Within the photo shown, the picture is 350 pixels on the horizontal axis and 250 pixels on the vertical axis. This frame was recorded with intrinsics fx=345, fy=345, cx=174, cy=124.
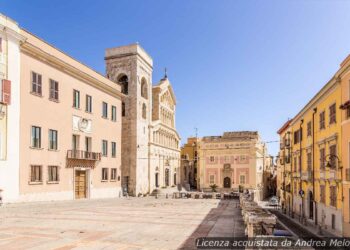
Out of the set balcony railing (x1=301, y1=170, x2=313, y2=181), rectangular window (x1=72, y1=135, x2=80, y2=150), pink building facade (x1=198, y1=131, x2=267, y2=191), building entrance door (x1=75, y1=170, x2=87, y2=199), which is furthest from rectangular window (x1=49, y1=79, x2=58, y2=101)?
pink building facade (x1=198, y1=131, x2=267, y2=191)

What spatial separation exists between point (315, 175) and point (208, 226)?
1532 centimetres

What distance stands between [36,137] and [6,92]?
4.76 m

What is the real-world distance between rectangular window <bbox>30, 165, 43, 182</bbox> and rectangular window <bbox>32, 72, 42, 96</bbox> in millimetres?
5939

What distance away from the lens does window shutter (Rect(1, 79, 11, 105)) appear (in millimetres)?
24141

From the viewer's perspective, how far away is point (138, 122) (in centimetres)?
4822

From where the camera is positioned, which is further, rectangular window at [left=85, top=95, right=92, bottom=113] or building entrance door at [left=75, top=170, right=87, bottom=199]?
rectangular window at [left=85, top=95, right=92, bottom=113]

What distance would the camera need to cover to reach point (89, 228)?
47.7 feet

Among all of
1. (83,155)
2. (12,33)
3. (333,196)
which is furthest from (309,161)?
(12,33)

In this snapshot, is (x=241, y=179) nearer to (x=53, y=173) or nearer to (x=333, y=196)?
(x=53, y=173)

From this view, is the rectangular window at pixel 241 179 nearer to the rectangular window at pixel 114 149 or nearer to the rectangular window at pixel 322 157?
the rectangular window at pixel 114 149

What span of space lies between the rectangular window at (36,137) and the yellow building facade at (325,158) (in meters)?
21.4

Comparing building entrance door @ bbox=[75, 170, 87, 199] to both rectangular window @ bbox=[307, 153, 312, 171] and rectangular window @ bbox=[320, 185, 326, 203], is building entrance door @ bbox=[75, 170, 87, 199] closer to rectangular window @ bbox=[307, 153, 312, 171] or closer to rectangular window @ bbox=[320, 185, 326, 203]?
rectangular window @ bbox=[307, 153, 312, 171]

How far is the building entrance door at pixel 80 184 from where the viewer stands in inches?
1309

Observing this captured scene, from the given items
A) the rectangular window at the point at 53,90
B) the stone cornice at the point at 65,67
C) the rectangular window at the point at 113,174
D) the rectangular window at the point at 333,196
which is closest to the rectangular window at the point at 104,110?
the stone cornice at the point at 65,67
